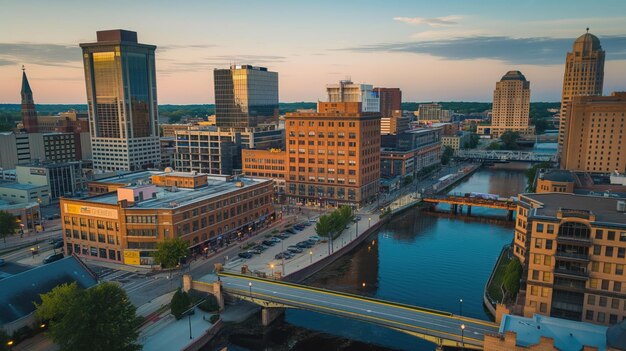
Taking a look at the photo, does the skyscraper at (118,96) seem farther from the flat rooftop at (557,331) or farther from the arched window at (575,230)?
the flat rooftop at (557,331)

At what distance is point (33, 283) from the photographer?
63.7m

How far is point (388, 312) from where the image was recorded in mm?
61094

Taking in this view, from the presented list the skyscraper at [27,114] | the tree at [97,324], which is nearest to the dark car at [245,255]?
the tree at [97,324]

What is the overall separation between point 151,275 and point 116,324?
107 feet

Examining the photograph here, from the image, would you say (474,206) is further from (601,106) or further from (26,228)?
(26,228)

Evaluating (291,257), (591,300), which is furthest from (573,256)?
(291,257)

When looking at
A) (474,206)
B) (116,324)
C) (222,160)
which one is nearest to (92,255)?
(116,324)

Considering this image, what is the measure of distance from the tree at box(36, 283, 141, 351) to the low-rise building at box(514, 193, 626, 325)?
5265 centimetres

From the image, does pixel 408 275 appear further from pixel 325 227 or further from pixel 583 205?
pixel 583 205

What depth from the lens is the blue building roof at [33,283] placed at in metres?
59.3

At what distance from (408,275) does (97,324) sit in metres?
58.4

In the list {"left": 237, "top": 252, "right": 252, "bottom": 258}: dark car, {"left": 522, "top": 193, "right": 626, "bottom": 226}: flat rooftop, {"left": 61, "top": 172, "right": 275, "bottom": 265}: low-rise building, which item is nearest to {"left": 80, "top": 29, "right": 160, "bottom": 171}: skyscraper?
{"left": 61, "top": 172, "right": 275, "bottom": 265}: low-rise building

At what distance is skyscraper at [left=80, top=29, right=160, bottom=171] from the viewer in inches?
7323

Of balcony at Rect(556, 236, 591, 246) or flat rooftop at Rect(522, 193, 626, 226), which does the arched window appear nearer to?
balcony at Rect(556, 236, 591, 246)
